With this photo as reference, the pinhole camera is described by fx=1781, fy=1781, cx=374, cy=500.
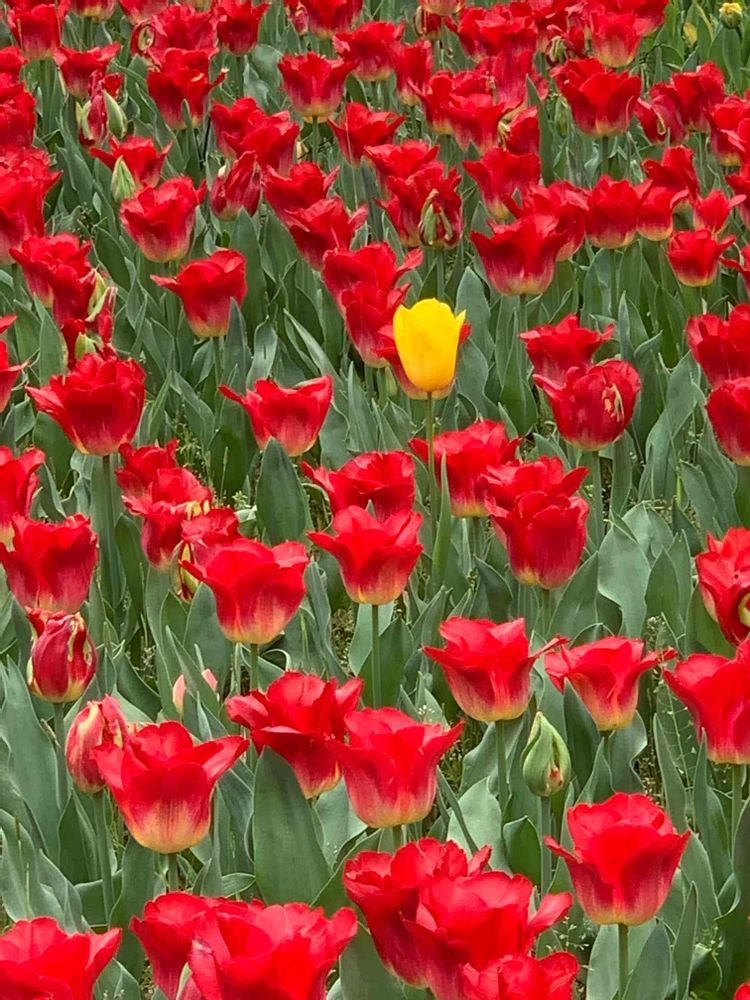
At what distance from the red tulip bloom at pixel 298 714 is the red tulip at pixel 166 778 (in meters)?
0.08

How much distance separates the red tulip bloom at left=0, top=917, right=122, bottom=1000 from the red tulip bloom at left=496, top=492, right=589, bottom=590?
854mm

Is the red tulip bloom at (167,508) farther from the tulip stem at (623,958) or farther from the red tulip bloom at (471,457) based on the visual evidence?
the tulip stem at (623,958)

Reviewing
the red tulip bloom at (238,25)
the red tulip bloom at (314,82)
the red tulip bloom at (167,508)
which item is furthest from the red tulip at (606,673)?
the red tulip bloom at (238,25)

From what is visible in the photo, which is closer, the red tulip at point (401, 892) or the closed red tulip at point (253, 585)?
the red tulip at point (401, 892)

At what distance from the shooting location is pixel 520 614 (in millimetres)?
2318

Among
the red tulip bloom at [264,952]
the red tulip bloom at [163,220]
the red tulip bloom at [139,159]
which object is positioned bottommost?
the red tulip bloom at [139,159]

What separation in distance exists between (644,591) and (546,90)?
2254 mm

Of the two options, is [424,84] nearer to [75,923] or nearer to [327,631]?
[327,631]

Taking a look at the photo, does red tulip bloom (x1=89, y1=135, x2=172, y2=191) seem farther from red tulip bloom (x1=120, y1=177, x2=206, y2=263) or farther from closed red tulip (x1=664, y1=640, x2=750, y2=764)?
closed red tulip (x1=664, y1=640, x2=750, y2=764)

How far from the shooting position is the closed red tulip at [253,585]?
1796mm

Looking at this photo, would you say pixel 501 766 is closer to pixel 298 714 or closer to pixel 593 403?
pixel 298 714

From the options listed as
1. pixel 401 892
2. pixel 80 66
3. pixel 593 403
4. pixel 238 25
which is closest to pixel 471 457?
pixel 593 403

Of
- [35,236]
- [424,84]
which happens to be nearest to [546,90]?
[424,84]

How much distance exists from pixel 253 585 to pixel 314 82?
242 cm
